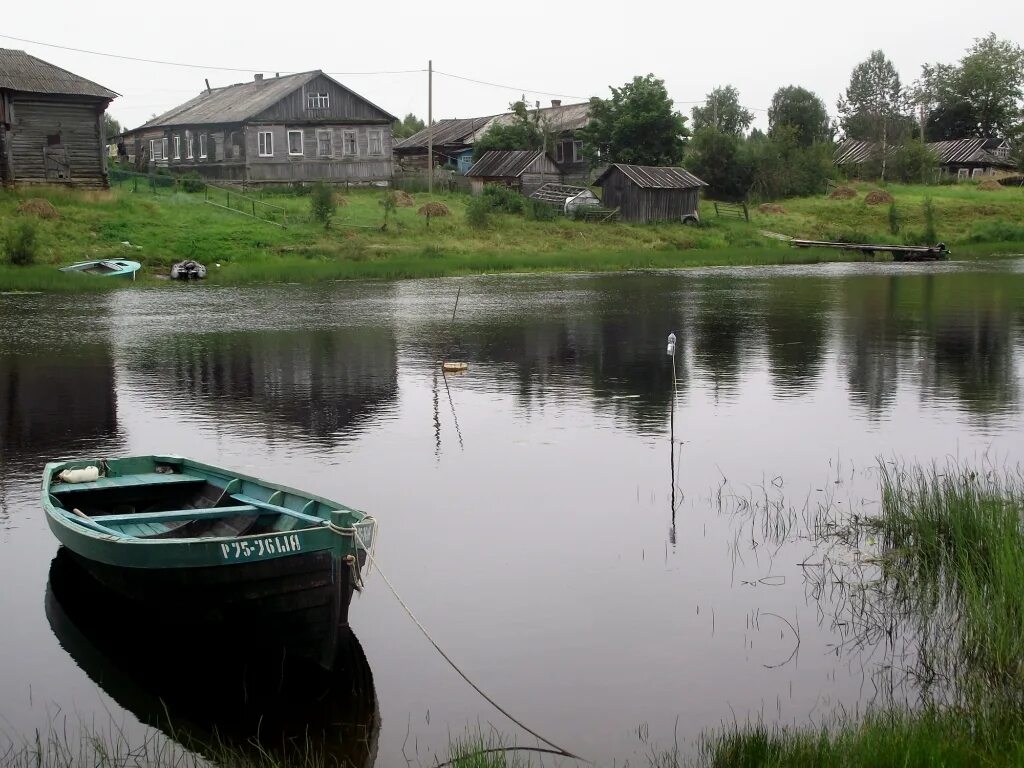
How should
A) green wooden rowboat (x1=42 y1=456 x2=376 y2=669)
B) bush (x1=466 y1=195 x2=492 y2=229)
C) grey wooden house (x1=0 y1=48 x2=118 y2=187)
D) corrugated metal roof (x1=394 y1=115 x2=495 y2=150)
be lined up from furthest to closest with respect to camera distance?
corrugated metal roof (x1=394 y1=115 x2=495 y2=150)
bush (x1=466 y1=195 x2=492 y2=229)
grey wooden house (x1=0 y1=48 x2=118 y2=187)
green wooden rowboat (x1=42 y1=456 x2=376 y2=669)

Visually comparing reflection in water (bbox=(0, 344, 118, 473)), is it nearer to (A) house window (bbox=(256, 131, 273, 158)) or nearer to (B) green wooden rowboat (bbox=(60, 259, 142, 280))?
(B) green wooden rowboat (bbox=(60, 259, 142, 280))

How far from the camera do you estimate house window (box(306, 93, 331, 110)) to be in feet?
220

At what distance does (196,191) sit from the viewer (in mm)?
62031

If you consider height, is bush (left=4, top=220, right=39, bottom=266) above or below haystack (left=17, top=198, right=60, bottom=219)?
below

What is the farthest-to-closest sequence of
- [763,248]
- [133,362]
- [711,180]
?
[711,180] → [763,248] → [133,362]

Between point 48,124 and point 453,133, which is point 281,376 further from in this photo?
point 453,133

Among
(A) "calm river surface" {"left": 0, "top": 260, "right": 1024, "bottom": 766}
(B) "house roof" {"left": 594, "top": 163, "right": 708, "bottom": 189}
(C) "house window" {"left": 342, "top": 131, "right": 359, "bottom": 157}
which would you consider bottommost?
(A) "calm river surface" {"left": 0, "top": 260, "right": 1024, "bottom": 766}

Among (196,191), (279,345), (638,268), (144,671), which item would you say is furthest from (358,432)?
(196,191)

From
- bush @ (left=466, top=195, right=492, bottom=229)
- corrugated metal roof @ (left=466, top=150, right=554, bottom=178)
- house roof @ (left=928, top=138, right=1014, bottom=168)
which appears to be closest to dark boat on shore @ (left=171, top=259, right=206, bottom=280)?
bush @ (left=466, top=195, right=492, bottom=229)

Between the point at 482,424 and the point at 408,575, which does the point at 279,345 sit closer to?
the point at 482,424

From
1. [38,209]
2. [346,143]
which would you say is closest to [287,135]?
[346,143]

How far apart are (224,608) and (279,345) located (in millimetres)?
21636

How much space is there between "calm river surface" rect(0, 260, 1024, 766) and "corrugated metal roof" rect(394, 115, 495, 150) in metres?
47.8

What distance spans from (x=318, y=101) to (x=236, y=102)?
5.72 metres
